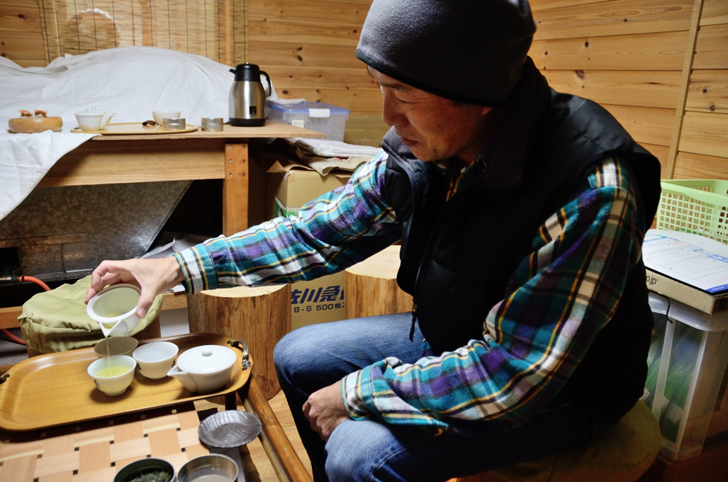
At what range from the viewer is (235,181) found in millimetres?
2395

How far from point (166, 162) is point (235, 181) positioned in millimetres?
286

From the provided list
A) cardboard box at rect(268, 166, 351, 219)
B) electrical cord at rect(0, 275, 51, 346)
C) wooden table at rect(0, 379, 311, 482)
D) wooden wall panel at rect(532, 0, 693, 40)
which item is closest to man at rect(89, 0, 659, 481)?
wooden table at rect(0, 379, 311, 482)

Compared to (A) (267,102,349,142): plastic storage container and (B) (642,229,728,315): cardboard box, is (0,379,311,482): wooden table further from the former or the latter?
(A) (267,102,349,142): plastic storage container

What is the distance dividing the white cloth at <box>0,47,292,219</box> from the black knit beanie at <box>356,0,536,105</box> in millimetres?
1787

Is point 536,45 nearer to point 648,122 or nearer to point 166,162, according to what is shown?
point 648,122

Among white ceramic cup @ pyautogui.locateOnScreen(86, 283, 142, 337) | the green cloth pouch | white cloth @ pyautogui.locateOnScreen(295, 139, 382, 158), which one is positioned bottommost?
the green cloth pouch

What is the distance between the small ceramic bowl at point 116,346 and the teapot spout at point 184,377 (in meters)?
0.20

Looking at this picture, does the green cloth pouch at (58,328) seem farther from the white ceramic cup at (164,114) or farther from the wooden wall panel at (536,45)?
the wooden wall panel at (536,45)

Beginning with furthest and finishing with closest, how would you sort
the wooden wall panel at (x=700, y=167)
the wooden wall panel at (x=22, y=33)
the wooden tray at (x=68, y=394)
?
1. the wooden wall panel at (x=22, y=33)
2. the wooden wall panel at (x=700, y=167)
3. the wooden tray at (x=68, y=394)

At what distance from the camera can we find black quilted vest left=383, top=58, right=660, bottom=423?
95 cm

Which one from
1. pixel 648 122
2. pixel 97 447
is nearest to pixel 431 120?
pixel 97 447

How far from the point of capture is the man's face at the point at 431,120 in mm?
1003

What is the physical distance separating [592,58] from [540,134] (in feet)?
7.17

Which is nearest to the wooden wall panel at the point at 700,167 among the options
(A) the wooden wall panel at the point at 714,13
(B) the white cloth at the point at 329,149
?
(A) the wooden wall panel at the point at 714,13
